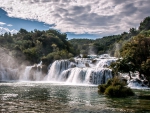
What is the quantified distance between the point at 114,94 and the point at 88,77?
18537 mm

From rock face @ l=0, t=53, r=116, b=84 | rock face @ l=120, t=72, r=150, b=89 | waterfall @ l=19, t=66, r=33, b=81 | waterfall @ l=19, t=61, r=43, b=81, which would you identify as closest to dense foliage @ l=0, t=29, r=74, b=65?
waterfall @ l=19, t=66, r=33, b=81

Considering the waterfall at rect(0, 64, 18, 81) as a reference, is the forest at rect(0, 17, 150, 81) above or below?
above

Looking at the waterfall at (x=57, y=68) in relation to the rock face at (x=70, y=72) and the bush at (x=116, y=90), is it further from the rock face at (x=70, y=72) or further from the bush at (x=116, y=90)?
the bush at (x=116, y=90)

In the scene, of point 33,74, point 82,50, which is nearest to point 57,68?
point 33,74

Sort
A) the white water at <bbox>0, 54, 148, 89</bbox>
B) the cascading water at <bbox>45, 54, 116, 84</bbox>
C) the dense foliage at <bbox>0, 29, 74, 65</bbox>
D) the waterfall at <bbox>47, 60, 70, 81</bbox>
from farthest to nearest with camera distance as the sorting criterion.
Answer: the dense foliage at <bbox>0, 29, 74, 65</bbox>, the waterfall at <bbox>47, 60, 70, 81</bbox>, the white water at <bbox>0, 54, 148, 89</bbox>, the cascading water at <bbox>45, 54, 116, 84</bbox>

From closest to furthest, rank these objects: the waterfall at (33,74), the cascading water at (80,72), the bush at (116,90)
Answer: the bush at (116,90), the cascading water at (80,72), the waterfall at (33,74)

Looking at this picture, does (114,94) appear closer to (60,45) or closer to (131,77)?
(131,77)

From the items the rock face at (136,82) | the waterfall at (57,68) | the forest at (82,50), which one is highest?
the forest at (82,50)

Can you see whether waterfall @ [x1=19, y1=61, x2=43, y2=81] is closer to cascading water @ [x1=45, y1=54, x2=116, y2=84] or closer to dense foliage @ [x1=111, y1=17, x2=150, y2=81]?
cascading water @ [x1=45, y1=54, x2=116, y2=84]

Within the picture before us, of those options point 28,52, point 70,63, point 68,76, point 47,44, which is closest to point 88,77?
point 68,76

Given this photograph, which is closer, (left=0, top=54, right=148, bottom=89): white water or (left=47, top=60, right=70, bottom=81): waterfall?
(left=0, top=54, right=148, bottom=89): white water

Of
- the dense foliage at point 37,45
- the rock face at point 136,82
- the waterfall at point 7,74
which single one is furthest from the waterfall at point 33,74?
the rock face at point 136,82

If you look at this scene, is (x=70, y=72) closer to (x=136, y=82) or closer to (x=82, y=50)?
(x=136, y=82)

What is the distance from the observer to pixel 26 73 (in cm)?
5556
